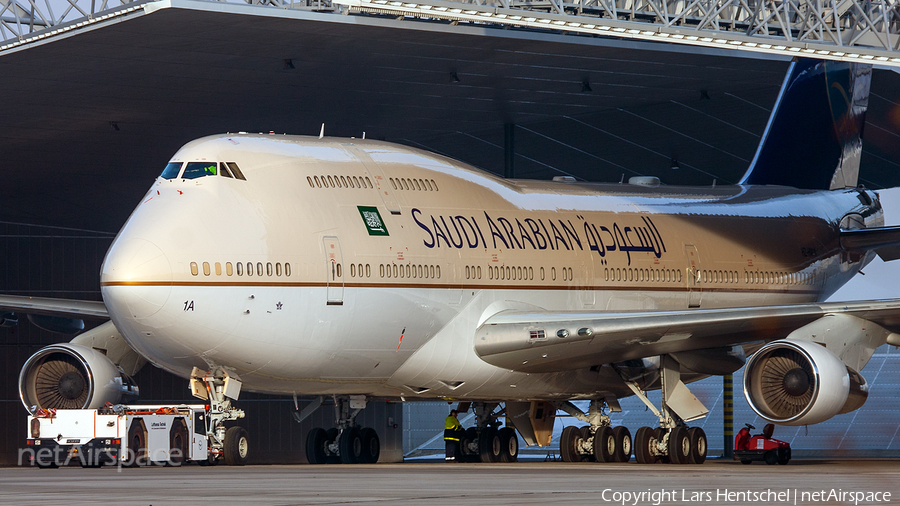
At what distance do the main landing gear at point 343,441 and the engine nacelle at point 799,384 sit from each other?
23.1 ft

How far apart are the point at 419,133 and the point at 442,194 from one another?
10.4 metres

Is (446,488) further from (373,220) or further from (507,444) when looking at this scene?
(507,444)

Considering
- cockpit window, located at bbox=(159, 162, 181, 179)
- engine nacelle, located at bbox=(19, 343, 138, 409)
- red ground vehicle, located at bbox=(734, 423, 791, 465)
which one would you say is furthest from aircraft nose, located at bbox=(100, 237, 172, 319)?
red ground vehicle, located at bbox=(734, 423, 791, 465)

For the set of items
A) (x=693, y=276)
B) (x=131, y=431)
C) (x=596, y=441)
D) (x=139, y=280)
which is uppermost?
(x=693, y=276)

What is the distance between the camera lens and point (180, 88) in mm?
24500

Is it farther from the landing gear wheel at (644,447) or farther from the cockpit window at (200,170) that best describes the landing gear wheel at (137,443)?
the landing gear wheel at (644,447)

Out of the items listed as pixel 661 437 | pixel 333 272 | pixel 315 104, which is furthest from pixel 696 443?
pixel 315 104

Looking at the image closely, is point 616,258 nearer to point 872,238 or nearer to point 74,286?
point 872,238

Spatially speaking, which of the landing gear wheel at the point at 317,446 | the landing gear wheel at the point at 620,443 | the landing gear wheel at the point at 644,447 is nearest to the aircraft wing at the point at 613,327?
the landing gear wheel at the point at 644,447

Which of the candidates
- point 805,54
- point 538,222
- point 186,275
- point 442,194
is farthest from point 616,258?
point 186,275

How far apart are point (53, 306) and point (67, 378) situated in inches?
75.4

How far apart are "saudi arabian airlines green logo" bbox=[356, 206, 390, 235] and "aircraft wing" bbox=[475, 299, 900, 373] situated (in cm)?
225

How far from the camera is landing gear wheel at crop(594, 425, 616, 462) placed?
71.7 feet

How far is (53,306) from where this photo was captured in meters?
22.1
